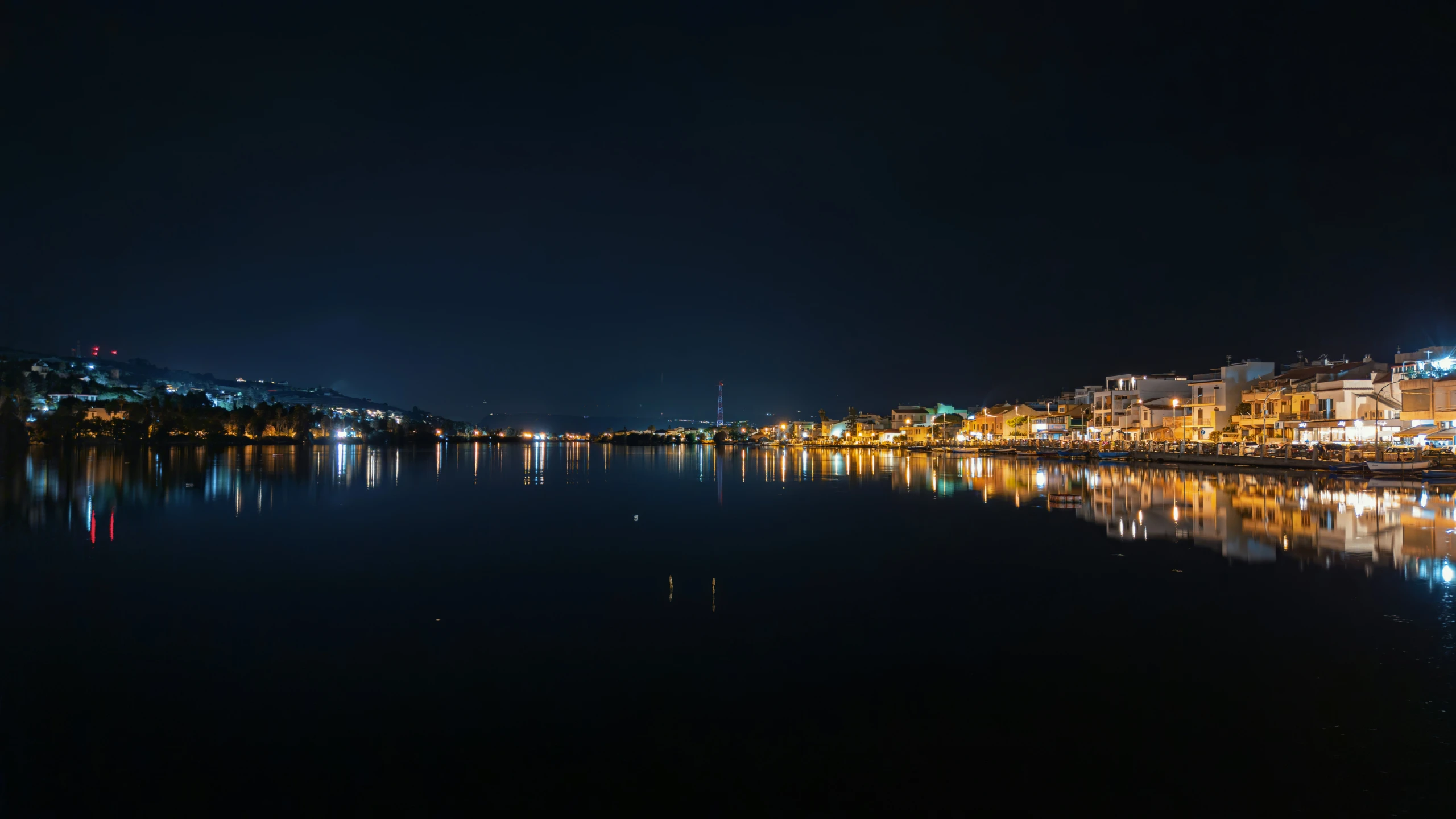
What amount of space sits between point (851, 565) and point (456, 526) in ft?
29.2

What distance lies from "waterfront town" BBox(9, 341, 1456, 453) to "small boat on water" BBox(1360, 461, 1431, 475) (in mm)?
5620

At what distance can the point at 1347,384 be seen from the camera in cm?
4091

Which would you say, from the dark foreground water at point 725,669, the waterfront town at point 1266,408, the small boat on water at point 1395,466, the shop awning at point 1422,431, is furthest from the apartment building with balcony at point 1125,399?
the dark foreground water at point 725,669

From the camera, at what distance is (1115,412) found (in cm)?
6838

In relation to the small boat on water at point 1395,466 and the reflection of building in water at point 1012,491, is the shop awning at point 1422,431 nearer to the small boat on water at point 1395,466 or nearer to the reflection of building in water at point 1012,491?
the small boat on water at point 1395,466

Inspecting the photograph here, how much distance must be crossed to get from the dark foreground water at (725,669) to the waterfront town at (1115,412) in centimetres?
3138

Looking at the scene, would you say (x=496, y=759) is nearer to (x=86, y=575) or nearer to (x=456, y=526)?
(x=86, y=575)

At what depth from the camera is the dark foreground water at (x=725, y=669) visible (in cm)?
475

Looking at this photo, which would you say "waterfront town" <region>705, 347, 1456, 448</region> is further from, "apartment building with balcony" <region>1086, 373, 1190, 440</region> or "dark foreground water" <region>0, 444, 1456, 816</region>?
"dark foreground water" <region>0, 444, 1456, 816</region>

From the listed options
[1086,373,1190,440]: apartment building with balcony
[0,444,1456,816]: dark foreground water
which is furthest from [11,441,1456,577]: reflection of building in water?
[1086,373,1190,440]: apartment building with balcony

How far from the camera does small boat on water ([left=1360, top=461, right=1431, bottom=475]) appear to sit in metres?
29.3

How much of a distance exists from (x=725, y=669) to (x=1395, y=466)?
34.1 meters

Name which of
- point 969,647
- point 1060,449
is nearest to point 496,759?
point 969,647

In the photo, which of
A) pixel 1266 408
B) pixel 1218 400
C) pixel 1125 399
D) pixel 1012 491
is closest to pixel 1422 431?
pixel 1266 408
